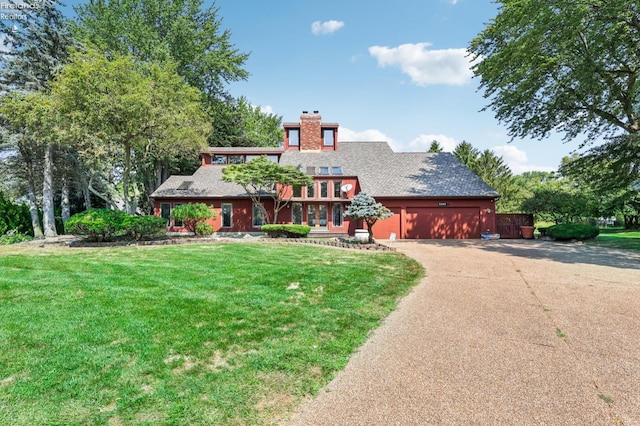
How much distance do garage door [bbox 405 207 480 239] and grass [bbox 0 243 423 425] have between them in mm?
11334

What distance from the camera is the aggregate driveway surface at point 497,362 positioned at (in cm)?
243

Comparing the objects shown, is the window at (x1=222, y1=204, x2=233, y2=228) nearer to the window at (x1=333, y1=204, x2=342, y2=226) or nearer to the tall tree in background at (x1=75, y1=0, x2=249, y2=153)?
the tall tree in background at (x1=75, y1=0, x2=249, y2=153)

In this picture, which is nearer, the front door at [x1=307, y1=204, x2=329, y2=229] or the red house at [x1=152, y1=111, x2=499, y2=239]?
the red house at [x1=152, y1=111, x2=499, y2=239]

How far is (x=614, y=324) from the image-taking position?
4.26 m

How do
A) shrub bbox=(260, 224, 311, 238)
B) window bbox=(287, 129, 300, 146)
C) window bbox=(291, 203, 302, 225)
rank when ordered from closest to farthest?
shrub bbox=(260, 224, 311, 238)
window bbox=(291, 203, 302, 225)
window bbox=(287, 129, 300, 146)

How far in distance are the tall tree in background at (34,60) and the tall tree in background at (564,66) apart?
21613mm

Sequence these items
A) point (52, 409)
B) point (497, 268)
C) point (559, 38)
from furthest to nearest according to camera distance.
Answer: point (559, 38) → point (497, 268) → point (52, 409)

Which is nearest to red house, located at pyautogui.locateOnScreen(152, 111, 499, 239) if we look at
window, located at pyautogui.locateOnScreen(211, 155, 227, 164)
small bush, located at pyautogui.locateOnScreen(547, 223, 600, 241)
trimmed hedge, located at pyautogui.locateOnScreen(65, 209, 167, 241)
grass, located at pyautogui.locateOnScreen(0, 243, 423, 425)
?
window, located at pyautogui.locateOnScreen(211, 155, 227, 164)

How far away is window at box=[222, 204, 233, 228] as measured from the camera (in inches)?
763

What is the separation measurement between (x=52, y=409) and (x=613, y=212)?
34330 millimetres

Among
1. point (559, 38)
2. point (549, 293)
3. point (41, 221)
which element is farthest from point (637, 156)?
point (41, 221)

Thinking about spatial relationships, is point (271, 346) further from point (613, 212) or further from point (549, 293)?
point (613, 212)

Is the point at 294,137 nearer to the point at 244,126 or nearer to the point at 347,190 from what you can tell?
the point at 347,190

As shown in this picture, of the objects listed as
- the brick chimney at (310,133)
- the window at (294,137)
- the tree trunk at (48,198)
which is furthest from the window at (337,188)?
the tree trunk at (48,198)
